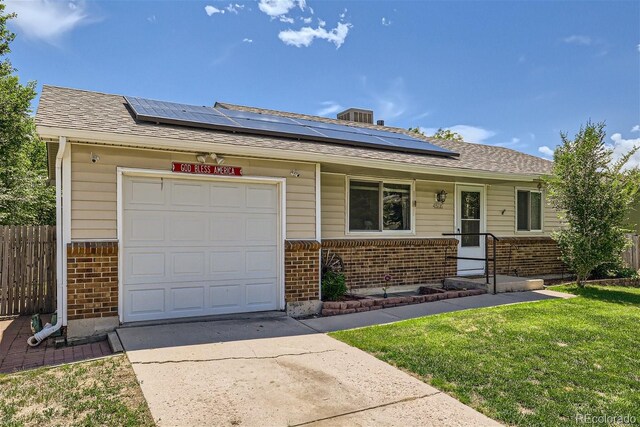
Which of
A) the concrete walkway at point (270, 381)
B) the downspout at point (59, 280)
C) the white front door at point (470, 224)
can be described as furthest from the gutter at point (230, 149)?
the concrete walkway at point (270, 381)

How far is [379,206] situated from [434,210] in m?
1.54

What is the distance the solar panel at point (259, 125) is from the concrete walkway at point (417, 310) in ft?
11.5

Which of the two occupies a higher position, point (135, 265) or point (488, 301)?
point (135, 265)

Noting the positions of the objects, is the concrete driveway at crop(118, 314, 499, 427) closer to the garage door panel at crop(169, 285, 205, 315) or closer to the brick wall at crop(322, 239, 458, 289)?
the garage door panel at crop(169, 285, 205, 315)

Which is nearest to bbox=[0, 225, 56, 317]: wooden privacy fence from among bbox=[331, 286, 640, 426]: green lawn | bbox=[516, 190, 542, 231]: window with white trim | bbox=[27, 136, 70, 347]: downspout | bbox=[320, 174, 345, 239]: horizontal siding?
bbox=[27, 136, 70, 347]: downspout

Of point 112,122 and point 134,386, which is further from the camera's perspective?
point 112,122

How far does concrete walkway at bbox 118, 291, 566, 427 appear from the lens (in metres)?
3.21

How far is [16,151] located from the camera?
48.0 feet

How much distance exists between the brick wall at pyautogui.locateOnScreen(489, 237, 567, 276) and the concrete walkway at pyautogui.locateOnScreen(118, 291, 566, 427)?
21.6ft

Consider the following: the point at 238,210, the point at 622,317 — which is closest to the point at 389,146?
the point at 238,210

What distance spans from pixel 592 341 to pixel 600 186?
16.6 ft

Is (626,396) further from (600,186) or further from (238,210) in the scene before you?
(600,186)

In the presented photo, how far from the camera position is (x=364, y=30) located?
10.5 metres

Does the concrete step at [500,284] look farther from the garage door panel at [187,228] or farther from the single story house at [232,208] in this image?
the garage door panel at [187,228]
